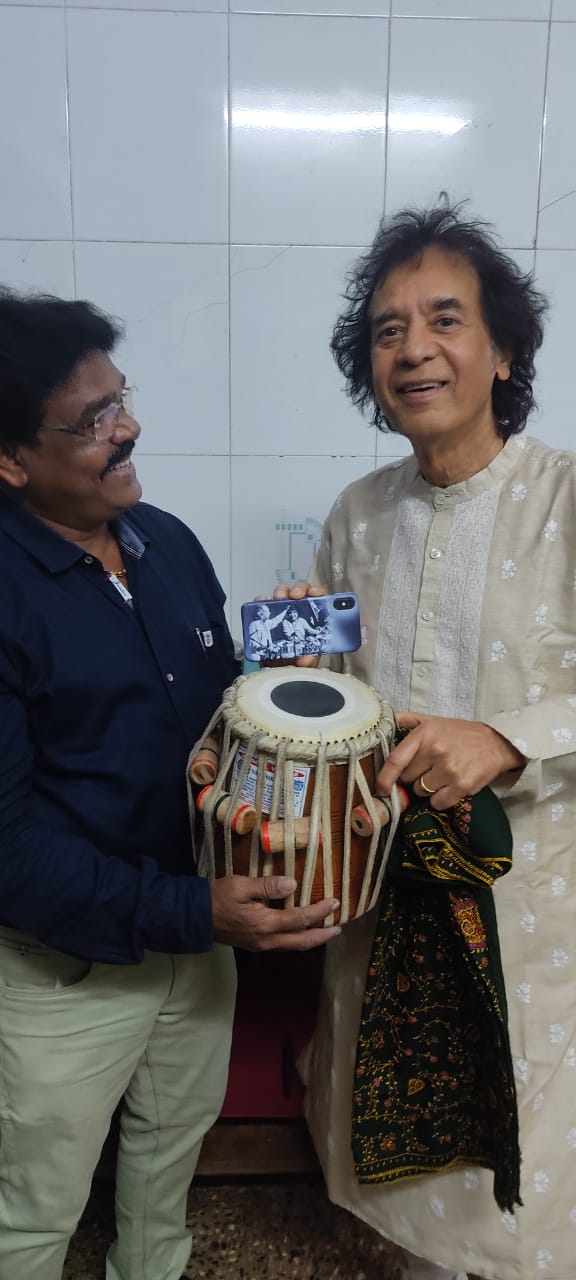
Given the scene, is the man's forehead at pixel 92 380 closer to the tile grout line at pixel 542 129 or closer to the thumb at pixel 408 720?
the thumb at pixel 408 720

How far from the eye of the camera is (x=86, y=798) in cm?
93

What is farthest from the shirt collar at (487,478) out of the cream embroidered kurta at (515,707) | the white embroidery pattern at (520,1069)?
the white embroidery pattern at (520,1069)

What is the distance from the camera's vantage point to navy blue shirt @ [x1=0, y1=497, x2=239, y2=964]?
0.87 m

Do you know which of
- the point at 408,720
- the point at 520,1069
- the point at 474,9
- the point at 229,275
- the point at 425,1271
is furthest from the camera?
the point at 229,275

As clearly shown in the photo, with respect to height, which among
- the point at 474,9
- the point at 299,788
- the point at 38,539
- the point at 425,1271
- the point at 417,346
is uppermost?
the point at 474,9

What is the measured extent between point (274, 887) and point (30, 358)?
658 millimetres

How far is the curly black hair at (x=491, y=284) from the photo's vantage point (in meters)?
1.00

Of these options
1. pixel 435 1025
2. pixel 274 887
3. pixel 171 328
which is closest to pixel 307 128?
pixel 171 328

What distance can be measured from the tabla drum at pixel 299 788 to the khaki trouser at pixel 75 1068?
302 mm

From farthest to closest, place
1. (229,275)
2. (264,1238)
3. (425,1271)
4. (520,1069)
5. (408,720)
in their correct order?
(229,275) < (264,1238) < (425,1271) < (520,1069) < (408,720)

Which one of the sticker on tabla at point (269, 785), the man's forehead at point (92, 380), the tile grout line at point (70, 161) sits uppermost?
the tile grout line at point (70, 161)

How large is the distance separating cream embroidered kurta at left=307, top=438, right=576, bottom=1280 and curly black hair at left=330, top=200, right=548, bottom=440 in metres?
0.08

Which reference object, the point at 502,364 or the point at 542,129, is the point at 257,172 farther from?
the point at 502,364

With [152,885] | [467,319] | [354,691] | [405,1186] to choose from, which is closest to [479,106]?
[467,319]
